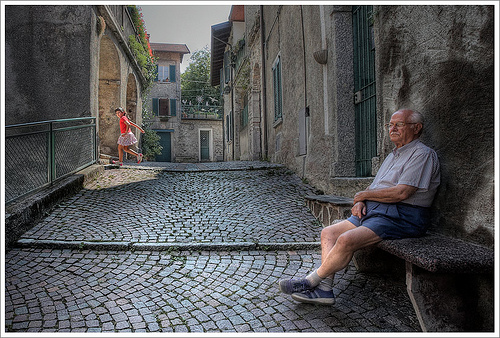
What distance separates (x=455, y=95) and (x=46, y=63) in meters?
8.49

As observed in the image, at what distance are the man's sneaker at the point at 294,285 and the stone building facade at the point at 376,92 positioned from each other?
1148mm

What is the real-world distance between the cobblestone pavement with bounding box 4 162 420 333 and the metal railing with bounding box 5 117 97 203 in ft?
1.73

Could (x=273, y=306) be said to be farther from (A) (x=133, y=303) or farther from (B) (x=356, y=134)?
(B) (x=356, y=134)

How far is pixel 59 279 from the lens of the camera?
10.7 feet

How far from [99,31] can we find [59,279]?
7.63 metres

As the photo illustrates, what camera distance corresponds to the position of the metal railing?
4.87m

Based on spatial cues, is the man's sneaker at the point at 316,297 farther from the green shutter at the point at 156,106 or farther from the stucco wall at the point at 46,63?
the green shutter at the point at 156,106

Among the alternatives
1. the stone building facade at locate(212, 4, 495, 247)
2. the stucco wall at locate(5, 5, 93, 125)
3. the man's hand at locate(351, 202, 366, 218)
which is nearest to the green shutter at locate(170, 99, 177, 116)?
the stone building facade at locate(212, 4, 495, 247)

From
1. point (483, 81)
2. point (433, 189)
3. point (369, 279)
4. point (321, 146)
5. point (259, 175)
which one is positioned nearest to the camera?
point (483, 81)

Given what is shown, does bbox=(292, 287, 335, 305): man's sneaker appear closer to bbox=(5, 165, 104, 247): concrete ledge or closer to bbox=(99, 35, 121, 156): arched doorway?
bbox=(5, 165, 104, 247): concrete ledge

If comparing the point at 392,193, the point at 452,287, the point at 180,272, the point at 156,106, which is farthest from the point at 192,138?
the point at 452,287

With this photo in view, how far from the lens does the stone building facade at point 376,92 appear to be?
244 centimetres

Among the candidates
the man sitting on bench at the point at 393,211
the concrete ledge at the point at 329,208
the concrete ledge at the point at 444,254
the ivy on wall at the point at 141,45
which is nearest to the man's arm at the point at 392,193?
the man sitting on bench at the point at 393,211

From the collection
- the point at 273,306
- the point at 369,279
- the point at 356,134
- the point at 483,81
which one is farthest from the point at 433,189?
the point at 356,134
